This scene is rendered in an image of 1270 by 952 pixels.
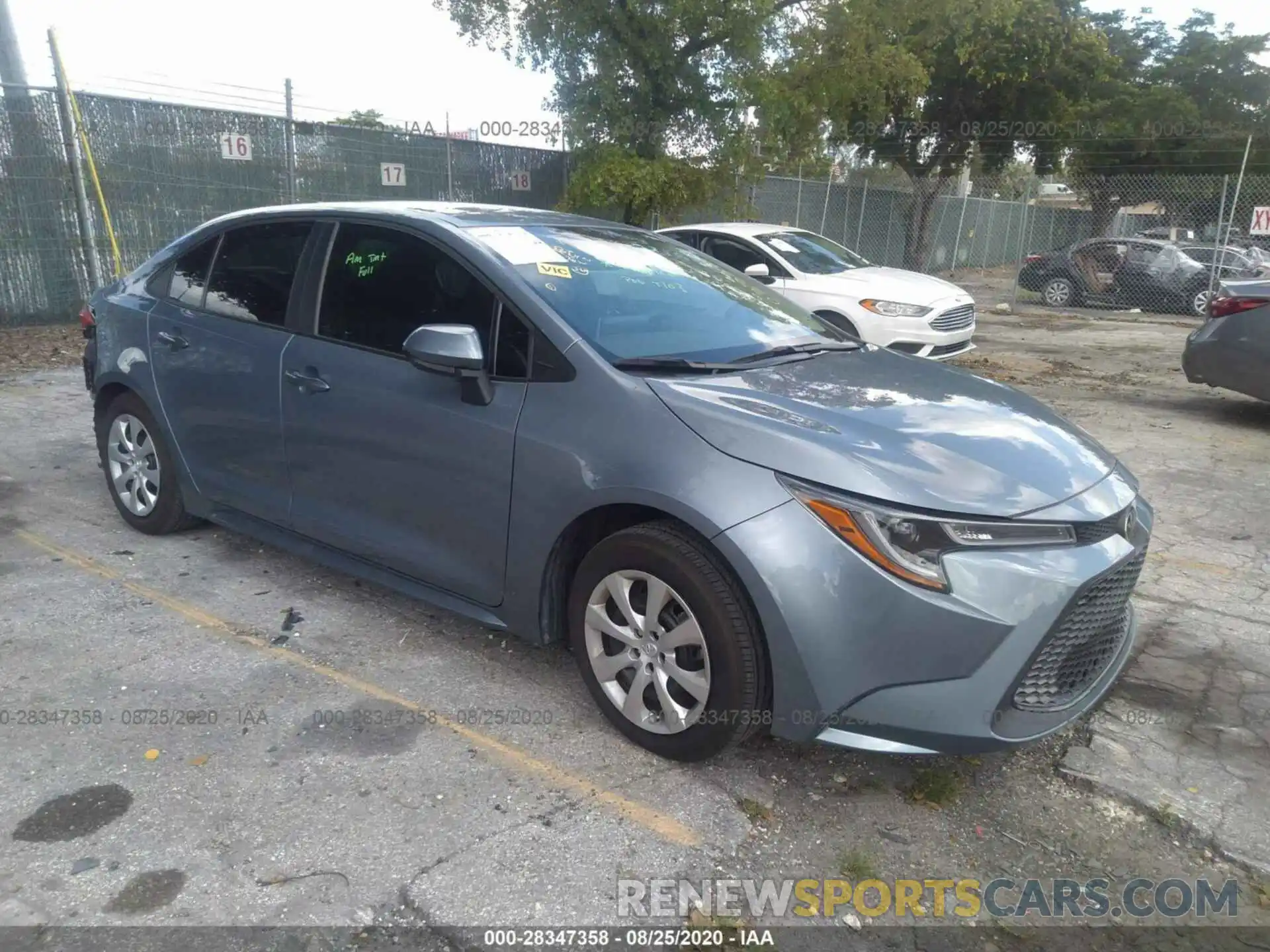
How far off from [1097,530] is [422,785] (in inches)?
82.9

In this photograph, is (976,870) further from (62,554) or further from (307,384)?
(62,554)

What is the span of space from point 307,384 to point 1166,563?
4140 mm

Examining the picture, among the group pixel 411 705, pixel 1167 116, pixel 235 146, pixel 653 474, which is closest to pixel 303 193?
pixel 235 146

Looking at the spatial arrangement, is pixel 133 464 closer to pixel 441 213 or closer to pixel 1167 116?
pixel 441 213

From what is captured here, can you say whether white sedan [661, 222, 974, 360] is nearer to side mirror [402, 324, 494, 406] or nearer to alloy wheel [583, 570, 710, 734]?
side mirror [402, 324, 494, 406]

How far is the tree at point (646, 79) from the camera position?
1293 cm

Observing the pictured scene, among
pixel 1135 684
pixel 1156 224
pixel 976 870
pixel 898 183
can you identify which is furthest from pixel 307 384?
pixel 1156 224

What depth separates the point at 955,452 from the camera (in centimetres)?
279

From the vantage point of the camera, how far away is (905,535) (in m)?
2.55

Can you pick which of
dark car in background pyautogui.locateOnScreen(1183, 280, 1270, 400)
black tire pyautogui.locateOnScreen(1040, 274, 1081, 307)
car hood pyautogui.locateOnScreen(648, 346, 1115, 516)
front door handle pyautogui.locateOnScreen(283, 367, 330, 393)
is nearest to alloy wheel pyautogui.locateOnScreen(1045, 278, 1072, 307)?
black tire pyautogui.locateOnScreen(1040, 274, 1081, 307)

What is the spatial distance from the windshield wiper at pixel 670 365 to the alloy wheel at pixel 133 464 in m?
2.66

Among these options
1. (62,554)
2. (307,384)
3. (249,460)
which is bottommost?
(62,554)

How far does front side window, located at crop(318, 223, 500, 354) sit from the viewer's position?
133 inches

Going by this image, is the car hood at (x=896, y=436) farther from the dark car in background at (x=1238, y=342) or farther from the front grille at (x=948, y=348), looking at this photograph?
the front grille at (x=948, y=348)
